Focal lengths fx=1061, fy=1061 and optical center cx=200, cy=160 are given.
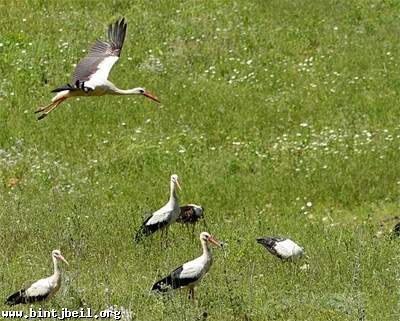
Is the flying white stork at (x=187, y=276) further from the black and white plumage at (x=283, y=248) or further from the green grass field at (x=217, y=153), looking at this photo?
the black and white plumage at (x=283, y=248)

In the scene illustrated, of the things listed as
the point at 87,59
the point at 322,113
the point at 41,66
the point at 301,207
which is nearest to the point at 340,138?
the point at 322,113

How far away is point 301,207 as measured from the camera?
55.5ft

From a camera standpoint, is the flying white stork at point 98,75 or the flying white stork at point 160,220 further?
the flying white stork at point 98,75

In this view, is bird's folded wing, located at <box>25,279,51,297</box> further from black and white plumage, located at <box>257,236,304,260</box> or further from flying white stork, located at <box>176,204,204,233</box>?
flying white stork, located at <box>176,204,204,233</box>

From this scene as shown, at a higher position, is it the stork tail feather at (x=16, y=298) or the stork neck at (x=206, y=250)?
the stork tail feather at (x=16, y=298)

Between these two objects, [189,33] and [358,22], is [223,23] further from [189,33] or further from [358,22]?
[358,22]

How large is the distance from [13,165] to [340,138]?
231 inches

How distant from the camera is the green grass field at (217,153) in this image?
38.2 feet

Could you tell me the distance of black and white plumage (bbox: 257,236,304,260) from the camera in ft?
41.3

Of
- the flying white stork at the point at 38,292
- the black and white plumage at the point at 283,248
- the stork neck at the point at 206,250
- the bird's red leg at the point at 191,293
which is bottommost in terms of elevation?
the black and white plumage at the point at 283,248

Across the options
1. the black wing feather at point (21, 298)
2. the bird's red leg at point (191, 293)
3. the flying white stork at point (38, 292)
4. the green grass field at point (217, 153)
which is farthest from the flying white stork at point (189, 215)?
the black wing feather at point (21, 298)

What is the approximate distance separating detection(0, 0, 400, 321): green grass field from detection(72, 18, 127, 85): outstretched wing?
2.08 metres

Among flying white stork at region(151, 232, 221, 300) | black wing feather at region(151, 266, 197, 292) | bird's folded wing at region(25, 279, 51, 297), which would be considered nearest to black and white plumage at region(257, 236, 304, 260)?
flying white stork at region(151, 232, 221, 300)

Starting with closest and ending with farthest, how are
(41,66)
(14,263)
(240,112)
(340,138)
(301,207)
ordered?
(14,263) < (301,207) < (340,138) < (240,112) < (41,66)
